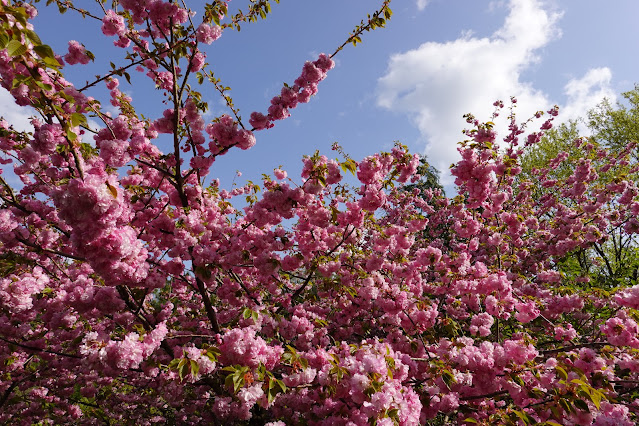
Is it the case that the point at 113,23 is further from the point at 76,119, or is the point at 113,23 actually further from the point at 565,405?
the point at 565,405

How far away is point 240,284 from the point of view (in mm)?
4547

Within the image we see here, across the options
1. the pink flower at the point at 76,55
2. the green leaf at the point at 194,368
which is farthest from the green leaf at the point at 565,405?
the pink flower at the point at 76,55

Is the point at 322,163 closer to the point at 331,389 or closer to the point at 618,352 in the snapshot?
the point at 331,389

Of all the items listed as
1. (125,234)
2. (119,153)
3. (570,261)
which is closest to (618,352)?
(125,234)

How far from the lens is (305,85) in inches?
169

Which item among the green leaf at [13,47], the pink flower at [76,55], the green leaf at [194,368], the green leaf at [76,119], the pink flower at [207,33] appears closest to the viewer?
the green leaf at [13,47]

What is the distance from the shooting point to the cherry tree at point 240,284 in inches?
92.2

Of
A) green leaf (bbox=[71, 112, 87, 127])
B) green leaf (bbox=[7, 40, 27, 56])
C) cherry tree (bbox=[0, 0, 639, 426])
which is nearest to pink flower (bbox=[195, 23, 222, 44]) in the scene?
cherry tree (bbox=[0, 0, 639, 426])

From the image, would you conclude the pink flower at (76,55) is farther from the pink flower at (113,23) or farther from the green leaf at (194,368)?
the green leaf at (194,368)

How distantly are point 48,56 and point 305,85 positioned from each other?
2930mm

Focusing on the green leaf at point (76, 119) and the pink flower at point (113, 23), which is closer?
the green leaf at point (76, 119)

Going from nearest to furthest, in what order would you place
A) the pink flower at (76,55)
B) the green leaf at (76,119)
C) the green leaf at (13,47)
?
1. the green leaf at (13,47)
2. the green leaf at (76,119)
3. the pink flower at (76,55)

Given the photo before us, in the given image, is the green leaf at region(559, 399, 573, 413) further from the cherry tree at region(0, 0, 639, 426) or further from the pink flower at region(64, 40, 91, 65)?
the pink flower at region(64, 40, 91, 65)

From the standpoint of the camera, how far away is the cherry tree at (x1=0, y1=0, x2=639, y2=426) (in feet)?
7.68
